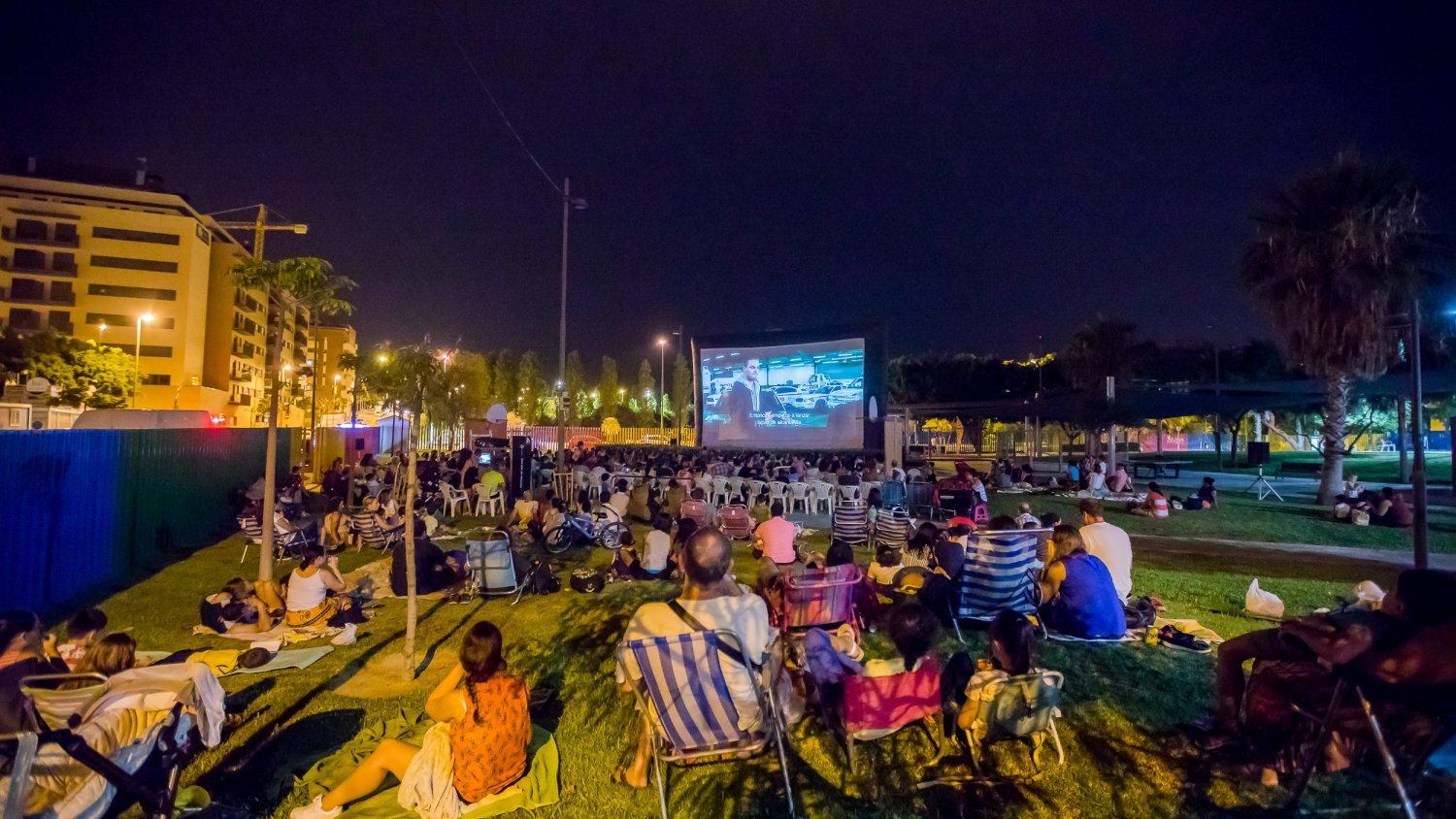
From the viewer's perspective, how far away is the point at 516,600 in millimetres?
7316

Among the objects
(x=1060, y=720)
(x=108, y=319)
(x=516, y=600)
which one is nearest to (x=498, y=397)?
(x=108, y=319)

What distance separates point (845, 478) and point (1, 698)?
12.7 metres

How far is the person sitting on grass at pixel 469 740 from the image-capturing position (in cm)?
318

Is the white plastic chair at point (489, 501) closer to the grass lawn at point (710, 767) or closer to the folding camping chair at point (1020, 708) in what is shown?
the grass lawn at point (710, 767)

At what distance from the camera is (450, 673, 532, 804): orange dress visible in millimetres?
3191

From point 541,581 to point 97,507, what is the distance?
218 inches

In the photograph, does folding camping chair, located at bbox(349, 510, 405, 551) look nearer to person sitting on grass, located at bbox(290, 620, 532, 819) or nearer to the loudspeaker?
person sitting on grass, located at bbox(290, 620, 532, 819)

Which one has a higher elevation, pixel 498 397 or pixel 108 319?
pixel 108 319

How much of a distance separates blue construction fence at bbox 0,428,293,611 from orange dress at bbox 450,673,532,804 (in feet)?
21.3

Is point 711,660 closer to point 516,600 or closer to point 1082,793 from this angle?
point 1082,793

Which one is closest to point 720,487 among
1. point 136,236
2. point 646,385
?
point 136,236

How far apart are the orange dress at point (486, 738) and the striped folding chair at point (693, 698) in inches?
23.6

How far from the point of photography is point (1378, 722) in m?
3.20

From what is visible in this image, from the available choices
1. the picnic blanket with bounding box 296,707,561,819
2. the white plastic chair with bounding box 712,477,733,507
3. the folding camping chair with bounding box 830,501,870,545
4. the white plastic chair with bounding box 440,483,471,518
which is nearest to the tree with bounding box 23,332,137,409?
the white plastic chair with bounding box 440,483,471,518
